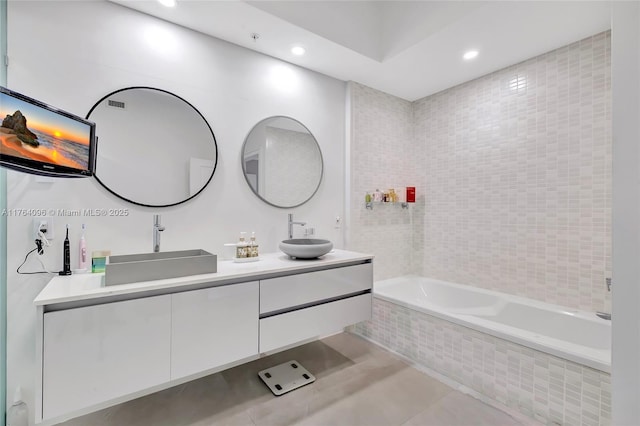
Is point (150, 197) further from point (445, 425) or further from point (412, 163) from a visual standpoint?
point (412, 163)

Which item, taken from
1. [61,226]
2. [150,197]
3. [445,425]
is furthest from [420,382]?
[61,226]

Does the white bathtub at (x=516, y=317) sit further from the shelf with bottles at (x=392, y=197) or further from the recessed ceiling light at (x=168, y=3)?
the recessed ceiling light at (x=168, y=3)

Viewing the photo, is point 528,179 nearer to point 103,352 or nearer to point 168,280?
point 168,280

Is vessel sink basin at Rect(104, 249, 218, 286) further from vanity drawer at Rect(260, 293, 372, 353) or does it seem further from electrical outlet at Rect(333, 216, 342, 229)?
electrical outlet at Rect(333, 216, 342, 229)

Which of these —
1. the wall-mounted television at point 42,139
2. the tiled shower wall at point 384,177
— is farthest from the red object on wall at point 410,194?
the wall-mounted television at point 42,139

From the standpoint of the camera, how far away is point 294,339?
1881mm

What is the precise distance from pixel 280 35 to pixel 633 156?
2.10 m

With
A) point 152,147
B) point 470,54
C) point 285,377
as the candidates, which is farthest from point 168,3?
point 285,377

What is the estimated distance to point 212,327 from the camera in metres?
1.55

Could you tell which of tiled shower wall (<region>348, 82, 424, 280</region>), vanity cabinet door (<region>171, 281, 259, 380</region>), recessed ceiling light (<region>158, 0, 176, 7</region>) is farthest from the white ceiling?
vanity cabinet door (<region>171, 281, 259, 380</region>)

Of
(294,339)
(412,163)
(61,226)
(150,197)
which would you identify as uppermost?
(412,163)

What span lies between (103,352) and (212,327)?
0.47 metres

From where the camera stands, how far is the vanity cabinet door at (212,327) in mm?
1464

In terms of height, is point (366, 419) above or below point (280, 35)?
below
